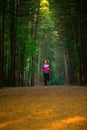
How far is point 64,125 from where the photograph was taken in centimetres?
533

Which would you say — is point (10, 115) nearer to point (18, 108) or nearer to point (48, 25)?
point (18, 108)

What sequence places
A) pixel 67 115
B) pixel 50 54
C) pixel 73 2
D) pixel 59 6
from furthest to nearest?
1. pixel 50 54
2. pixel 59 6
3. pixel 73 2
4. pixel 67 115

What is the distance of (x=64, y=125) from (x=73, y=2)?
17827mm

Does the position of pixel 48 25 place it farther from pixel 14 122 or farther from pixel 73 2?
pixel 14 122

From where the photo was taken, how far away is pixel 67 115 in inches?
251

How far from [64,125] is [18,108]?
2.51 metres

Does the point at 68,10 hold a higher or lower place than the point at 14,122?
higher

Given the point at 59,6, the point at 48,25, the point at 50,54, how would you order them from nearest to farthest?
1. the point at 59,6
2. the point at 48,25
3. the point at 50,54

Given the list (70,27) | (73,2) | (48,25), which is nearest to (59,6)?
(70,27)

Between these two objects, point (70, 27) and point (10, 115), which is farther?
point (70, 27)

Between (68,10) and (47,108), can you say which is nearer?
(47,108)

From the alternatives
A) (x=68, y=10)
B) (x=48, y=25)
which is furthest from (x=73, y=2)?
(x=48, y=25)

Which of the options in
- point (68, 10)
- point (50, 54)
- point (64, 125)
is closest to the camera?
point (64, 125)

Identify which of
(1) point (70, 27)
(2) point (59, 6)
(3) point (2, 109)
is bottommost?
(3) point (2, 109)
